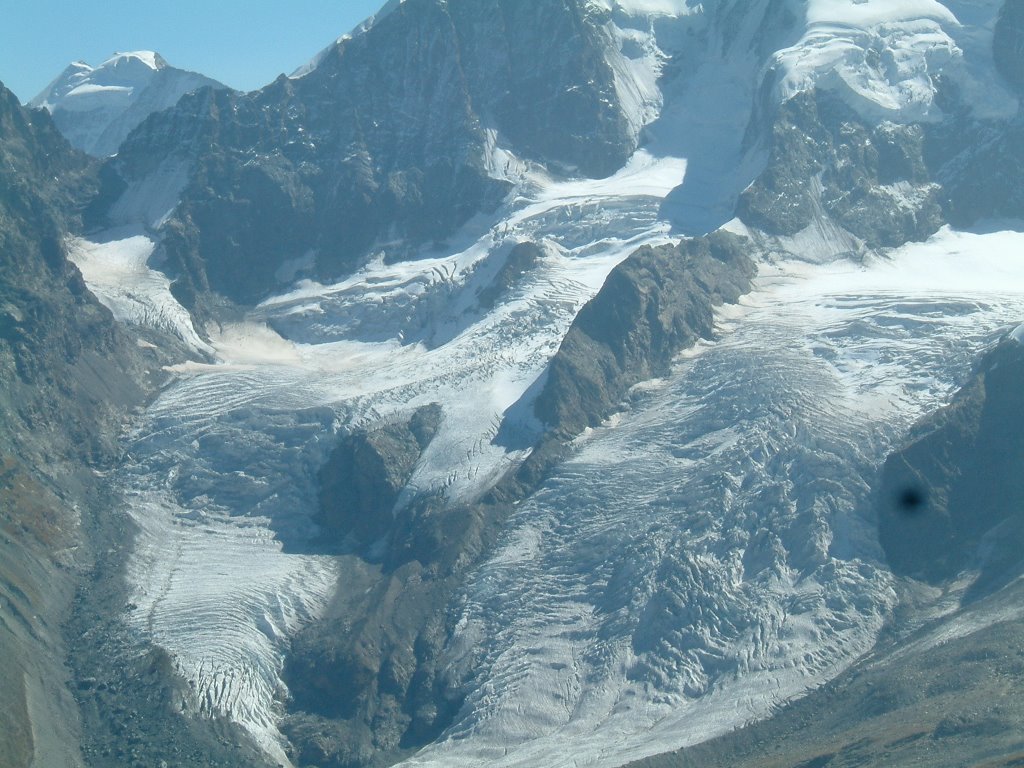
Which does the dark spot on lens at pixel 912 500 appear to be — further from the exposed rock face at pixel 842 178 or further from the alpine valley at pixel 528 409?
the exposed rock face at pixel 842 178

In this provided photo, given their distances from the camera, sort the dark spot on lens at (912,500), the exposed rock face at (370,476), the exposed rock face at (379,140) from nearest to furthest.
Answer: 1. the dark spot on lens at (912,500)
2. the exposed rock face at (370,476)
3. the exposed rock face at (379,140)

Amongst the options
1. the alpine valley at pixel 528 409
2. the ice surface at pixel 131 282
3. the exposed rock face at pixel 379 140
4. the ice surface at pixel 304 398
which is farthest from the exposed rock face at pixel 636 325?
the ice surface at pixel 131 282

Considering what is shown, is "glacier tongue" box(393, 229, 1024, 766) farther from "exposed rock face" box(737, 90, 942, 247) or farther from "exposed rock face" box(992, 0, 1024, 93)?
"exposed rock face" box(992, 0, 1024, 93)

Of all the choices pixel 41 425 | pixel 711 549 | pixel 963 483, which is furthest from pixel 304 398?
pixel 963 483

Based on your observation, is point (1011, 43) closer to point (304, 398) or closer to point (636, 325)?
point (636, 325)

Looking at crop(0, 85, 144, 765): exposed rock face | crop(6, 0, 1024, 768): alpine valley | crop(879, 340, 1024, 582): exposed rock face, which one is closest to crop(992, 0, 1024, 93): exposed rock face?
crop(6, 0, 1024, 768): alpine valley

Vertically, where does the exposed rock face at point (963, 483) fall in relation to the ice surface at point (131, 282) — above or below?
below
